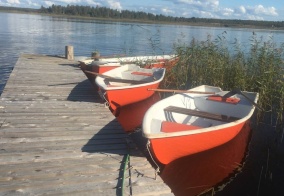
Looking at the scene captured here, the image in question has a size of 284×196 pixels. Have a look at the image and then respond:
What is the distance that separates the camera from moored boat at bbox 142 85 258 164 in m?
4.19

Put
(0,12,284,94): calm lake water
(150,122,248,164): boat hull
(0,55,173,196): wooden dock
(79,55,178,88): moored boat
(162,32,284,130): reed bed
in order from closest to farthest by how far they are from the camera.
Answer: (0,55,173,196): wooden dock → (150,122,248,164): boat hull → (162,32,284,130): reed bed → (79,55,178,88): moored boat → (0,12,284,94): calm lake water

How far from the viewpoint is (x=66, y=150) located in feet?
13.0

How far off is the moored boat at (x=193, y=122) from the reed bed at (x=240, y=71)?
2.78 feet

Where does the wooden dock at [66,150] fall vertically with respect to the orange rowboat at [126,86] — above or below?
below

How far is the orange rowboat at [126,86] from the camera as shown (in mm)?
6410

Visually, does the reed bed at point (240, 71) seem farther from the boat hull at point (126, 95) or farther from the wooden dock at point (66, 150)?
the wooden dock at point (66, 150)

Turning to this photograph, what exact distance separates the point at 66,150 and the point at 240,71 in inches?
216

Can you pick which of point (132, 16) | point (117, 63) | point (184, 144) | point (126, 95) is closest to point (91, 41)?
point (117, 63)

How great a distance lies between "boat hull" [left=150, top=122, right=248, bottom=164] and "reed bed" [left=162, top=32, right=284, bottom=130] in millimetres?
2485

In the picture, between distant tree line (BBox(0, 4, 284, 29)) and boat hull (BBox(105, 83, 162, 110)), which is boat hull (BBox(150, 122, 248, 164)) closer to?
boat hull (BBox(105, 83, 162, 110))

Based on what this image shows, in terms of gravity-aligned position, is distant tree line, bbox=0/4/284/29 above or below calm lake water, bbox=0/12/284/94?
above

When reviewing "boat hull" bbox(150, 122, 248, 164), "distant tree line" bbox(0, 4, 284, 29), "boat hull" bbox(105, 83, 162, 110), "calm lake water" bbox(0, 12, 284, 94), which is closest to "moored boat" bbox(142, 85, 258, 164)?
"boat hull" bbox(150, 122, 248, 164)

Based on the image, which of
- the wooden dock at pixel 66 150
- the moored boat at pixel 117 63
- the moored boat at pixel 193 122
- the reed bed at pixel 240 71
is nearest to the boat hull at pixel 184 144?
the moored boat at pixel 193 122

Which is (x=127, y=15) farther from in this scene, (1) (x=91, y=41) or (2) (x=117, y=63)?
(2) (x=117, y=63)
